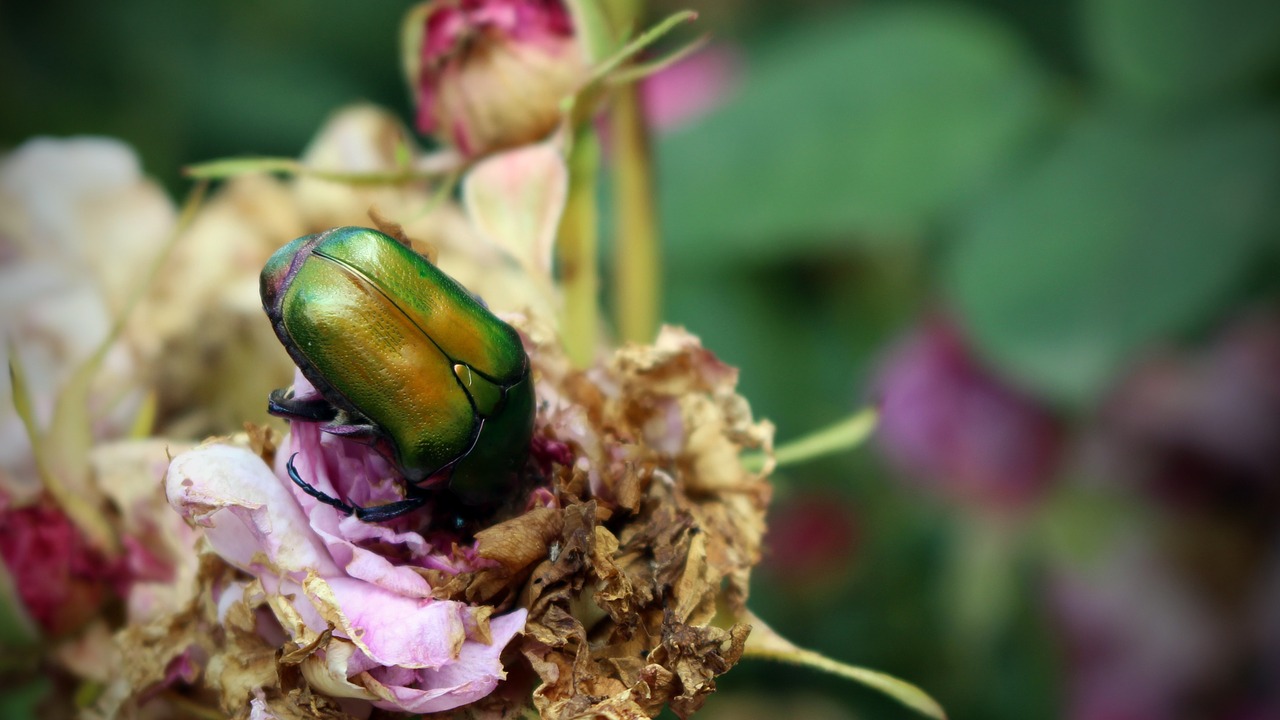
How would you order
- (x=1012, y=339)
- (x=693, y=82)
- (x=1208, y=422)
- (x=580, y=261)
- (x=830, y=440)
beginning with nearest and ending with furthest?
(x=830, y=440) → (x=580, y=261) → (x=1012, y=339) → (x=1208, y=422) → (x=693, y=82)

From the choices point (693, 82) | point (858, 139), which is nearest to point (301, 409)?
point (858, 139)

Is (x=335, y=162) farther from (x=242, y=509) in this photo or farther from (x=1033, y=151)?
(x=1033, y=151)

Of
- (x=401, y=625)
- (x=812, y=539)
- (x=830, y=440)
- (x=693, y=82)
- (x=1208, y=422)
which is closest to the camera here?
(x=401, y=625)

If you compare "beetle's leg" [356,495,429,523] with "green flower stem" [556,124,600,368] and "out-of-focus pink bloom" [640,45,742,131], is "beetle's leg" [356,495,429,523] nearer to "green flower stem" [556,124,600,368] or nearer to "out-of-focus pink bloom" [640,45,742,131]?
"green flower stem" [556,124,600,368]

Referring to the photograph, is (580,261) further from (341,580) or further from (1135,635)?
(1135,635)

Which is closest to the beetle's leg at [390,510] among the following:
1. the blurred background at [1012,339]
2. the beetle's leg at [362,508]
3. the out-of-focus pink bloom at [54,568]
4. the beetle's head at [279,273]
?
the beetle's leg at [362,508]

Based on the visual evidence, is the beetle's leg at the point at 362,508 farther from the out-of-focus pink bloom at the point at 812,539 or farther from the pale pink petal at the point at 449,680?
the out-of-focus pink bloom at the point at 812,539

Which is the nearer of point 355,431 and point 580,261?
point 355,431
